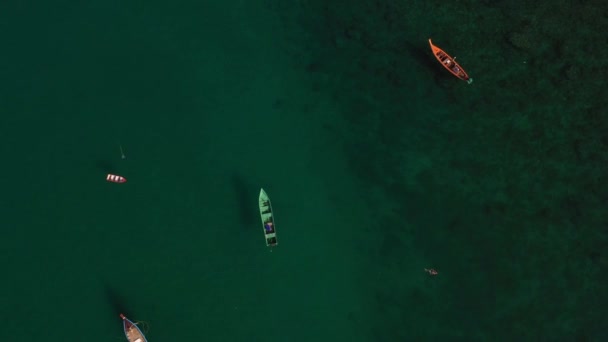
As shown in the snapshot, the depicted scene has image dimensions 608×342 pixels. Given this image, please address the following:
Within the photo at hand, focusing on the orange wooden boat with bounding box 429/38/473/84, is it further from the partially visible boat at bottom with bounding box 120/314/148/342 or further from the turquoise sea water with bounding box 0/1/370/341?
the partially visible boat at bottom with bounding box 120/314/148/342

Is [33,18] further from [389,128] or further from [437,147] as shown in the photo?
[437,147]

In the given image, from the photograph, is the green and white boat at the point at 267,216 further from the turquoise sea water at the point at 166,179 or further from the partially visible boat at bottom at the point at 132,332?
the partially visible boat at bottom at the point at 132,332

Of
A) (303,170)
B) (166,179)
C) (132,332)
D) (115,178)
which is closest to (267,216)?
(303,170)

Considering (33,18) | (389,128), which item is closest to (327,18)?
(389,128)

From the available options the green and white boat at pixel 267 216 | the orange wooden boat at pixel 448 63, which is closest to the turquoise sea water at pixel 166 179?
the green and white boat at pixel 267 216

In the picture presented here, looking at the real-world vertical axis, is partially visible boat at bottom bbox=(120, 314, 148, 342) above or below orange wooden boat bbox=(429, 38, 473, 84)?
below

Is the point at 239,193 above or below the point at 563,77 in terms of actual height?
below

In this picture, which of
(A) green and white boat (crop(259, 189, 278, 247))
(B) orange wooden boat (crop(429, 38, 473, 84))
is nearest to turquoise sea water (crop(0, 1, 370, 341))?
(A) green and white boat (crop(259, 189, 278, 247))

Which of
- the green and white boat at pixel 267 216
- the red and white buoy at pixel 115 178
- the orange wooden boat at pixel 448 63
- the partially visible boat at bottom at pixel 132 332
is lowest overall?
the partially visible boat at bottom at pixel 132 332
